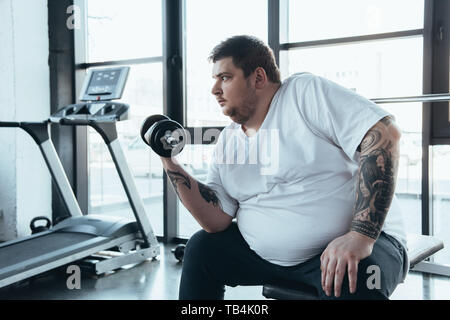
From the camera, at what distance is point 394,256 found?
43.2 inches

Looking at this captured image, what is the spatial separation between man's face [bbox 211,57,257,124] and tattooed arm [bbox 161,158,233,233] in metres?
0.25

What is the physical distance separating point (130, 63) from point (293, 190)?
8.64 feet

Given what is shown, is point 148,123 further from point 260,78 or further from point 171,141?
point 260,78

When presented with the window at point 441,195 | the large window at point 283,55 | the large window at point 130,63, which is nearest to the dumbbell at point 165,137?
the large window at point 283,55

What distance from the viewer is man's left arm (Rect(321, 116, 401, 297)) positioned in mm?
1002

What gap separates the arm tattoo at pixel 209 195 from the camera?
1399mm

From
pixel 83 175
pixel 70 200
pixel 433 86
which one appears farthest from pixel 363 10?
pixel 83 175

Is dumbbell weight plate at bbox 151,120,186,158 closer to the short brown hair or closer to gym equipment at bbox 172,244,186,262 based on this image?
the short brown hair

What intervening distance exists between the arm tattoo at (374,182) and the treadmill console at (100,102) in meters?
1.71

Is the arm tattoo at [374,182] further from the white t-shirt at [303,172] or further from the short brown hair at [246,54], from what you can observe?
the short brown hair at [246,54]

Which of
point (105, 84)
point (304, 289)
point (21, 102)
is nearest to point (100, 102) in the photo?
point (105, 84)

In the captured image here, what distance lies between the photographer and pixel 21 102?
3.44m

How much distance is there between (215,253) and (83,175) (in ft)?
9.10
